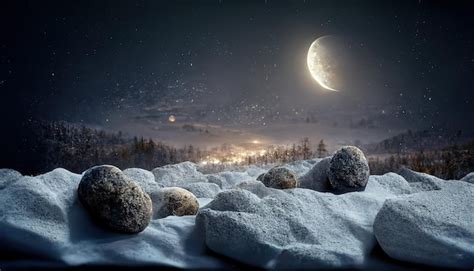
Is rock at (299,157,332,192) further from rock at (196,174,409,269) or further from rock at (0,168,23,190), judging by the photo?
rock at (0,168,23,190)

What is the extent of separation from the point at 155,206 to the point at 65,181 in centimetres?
150

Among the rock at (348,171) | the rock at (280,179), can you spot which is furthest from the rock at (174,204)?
the rock at (348,171)

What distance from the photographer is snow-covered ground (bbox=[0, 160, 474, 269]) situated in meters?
5.47

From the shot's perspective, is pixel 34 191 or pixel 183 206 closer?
pixel 34 191

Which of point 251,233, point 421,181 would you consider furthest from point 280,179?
point 251,233

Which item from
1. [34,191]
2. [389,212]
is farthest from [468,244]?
[34,191]

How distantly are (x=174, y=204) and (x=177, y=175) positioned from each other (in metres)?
5.19

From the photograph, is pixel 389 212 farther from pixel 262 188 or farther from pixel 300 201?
pixel 262 188

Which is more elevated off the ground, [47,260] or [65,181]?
[65,181]

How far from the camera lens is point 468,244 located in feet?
18.7

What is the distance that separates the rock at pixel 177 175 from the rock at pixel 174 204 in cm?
380

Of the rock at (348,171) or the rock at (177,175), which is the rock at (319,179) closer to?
the rock at (348,171)

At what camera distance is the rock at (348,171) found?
30.2 feet

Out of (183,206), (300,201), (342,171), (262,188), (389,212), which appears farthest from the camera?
(342,171)
